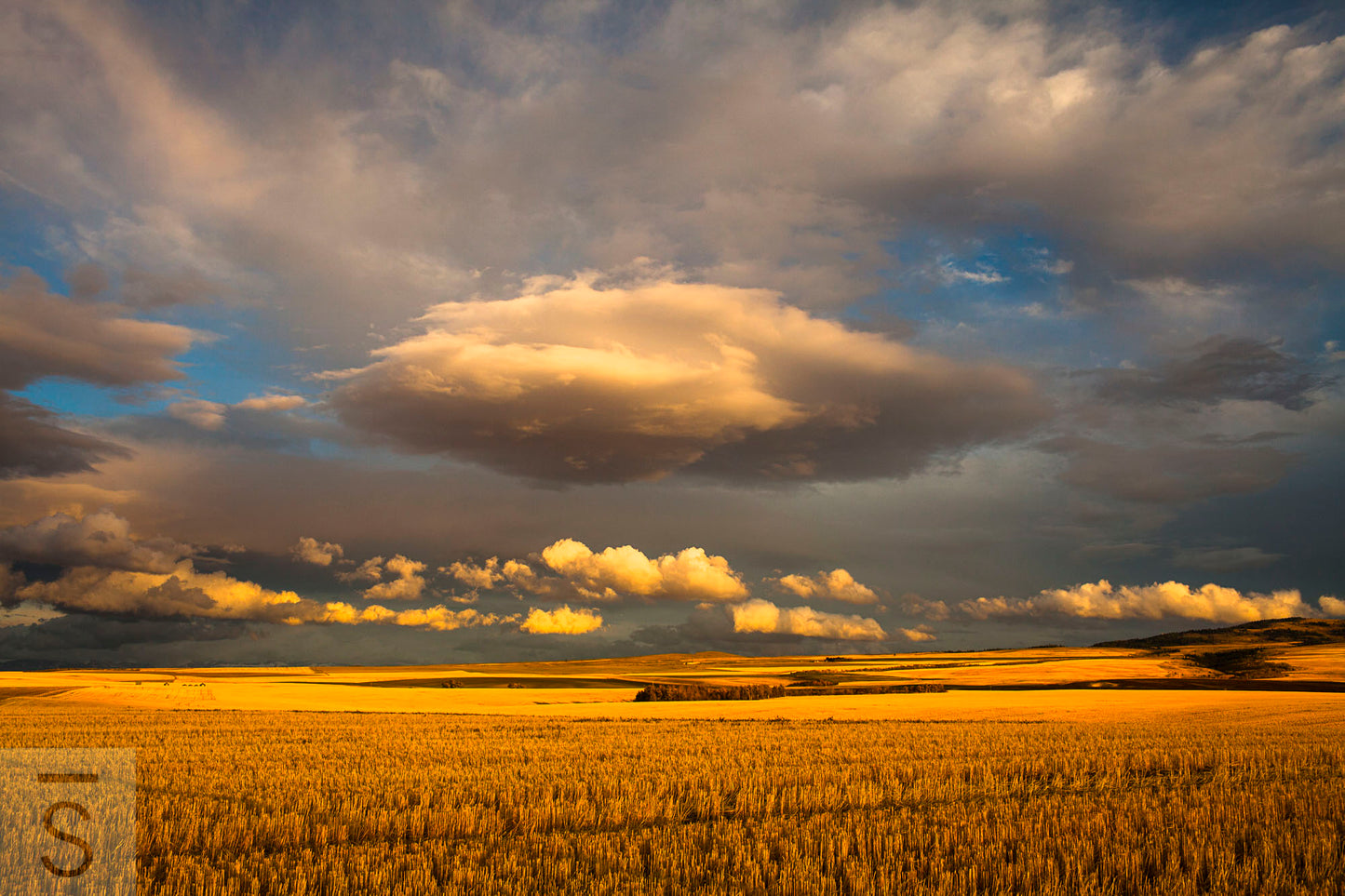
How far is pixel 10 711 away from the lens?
48.8 meters

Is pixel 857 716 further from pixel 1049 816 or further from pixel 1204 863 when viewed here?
pixel 1204 863

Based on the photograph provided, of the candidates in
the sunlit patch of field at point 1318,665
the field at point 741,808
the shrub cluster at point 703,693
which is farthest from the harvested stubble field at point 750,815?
the sunlit patch of field at point 1318,665

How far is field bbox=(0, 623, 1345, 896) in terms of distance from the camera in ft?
34.8

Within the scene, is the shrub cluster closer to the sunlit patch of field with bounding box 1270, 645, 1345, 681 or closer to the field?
the field

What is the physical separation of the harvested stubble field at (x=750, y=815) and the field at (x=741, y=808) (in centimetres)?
6

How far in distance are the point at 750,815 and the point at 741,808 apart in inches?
20.3

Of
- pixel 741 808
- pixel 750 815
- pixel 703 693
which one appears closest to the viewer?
pixel 750 815

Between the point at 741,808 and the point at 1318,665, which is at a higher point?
the point at 741,808

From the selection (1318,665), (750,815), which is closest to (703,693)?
(750,815)

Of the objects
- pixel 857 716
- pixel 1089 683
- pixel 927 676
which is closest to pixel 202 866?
pixel 857 716

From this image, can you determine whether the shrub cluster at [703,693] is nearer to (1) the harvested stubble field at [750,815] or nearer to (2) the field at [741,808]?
(2) the field at [741,808]

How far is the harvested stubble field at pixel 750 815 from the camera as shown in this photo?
10.5m

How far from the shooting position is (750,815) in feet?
51.0

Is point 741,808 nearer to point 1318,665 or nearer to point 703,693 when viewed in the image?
point 703,693
